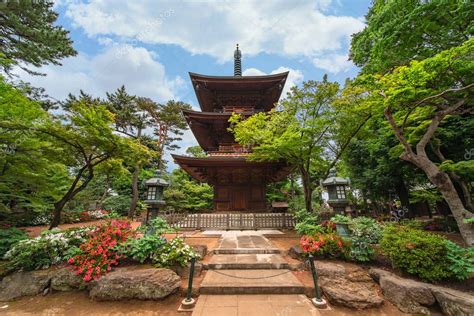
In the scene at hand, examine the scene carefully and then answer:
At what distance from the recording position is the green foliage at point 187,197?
1755 cm

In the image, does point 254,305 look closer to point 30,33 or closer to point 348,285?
point 348,285

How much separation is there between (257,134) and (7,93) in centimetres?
778

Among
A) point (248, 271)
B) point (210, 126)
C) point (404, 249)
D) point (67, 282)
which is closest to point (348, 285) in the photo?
point (404, 249)

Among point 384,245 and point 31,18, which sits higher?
point 31,18

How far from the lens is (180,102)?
22766 mm

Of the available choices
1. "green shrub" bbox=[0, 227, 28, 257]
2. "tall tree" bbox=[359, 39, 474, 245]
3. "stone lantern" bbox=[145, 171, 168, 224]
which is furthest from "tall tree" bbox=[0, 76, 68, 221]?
"tall tree" bbox=[359, 39, 474, 245]

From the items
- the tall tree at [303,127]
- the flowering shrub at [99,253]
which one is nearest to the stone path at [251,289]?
the flowering shrub at [99,253]

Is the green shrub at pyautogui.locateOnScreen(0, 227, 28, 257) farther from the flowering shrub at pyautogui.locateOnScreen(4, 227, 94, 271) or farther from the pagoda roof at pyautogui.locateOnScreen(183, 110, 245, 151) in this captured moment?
the pagoda roof at pyautogui.locateOnScreen(183, 110, 245, 151)

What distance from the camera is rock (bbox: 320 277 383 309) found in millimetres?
3314

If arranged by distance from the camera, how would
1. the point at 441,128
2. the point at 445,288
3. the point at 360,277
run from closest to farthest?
the point at 445,288 → the point at 360,277 → the point at 441,128

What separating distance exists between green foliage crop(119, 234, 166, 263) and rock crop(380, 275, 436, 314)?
501 cm

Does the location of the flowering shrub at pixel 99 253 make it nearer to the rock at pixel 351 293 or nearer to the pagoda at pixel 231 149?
the rock at pixel 351 293

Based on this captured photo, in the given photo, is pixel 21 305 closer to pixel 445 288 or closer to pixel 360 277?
pixel 360 277

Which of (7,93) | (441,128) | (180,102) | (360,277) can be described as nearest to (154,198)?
(7,93)
